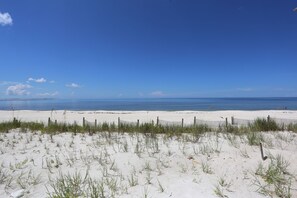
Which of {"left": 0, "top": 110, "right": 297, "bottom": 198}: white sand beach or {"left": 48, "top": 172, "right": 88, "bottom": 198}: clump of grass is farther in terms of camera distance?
{"left": 0, "top": 110, "right": 297, "bottom": 198}: white sand beach

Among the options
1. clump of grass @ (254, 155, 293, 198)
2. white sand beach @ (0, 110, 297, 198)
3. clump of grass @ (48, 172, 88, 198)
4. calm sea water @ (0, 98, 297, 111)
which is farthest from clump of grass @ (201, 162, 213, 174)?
calm sea water @ (0, 98, 297, 111)

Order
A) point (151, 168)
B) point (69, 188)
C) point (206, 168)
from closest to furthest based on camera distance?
point (69, 188) < point (206, 168) < point (151, 168)

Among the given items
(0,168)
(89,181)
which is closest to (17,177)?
(0,168)

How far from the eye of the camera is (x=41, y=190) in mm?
3838

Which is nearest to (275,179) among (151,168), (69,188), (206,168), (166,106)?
(206,168)

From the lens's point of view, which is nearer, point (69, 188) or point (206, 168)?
point (69, 188)

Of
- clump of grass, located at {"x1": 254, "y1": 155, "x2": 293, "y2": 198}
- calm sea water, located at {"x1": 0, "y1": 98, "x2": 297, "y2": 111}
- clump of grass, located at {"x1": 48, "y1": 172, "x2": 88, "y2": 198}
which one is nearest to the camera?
clump of grass, located at {"x1": 48, "y1": 172, "x2": 88, "y2": 198}

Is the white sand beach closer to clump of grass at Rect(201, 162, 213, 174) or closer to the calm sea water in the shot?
clump of grass at Rect(201, 162, 213, 174)

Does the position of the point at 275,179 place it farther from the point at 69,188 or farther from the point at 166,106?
the point at 166,106

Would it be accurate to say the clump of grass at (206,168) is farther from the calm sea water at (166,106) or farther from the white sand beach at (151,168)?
the calm sea water at (166,106)

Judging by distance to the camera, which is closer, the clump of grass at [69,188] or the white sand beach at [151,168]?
the clump of grass at [69,188]

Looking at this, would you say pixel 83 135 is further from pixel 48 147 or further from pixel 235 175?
pixel 235 175

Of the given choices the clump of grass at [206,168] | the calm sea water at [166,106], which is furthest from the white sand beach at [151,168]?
the calm sea water at [166,106]

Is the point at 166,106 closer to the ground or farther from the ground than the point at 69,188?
closer to the ground
